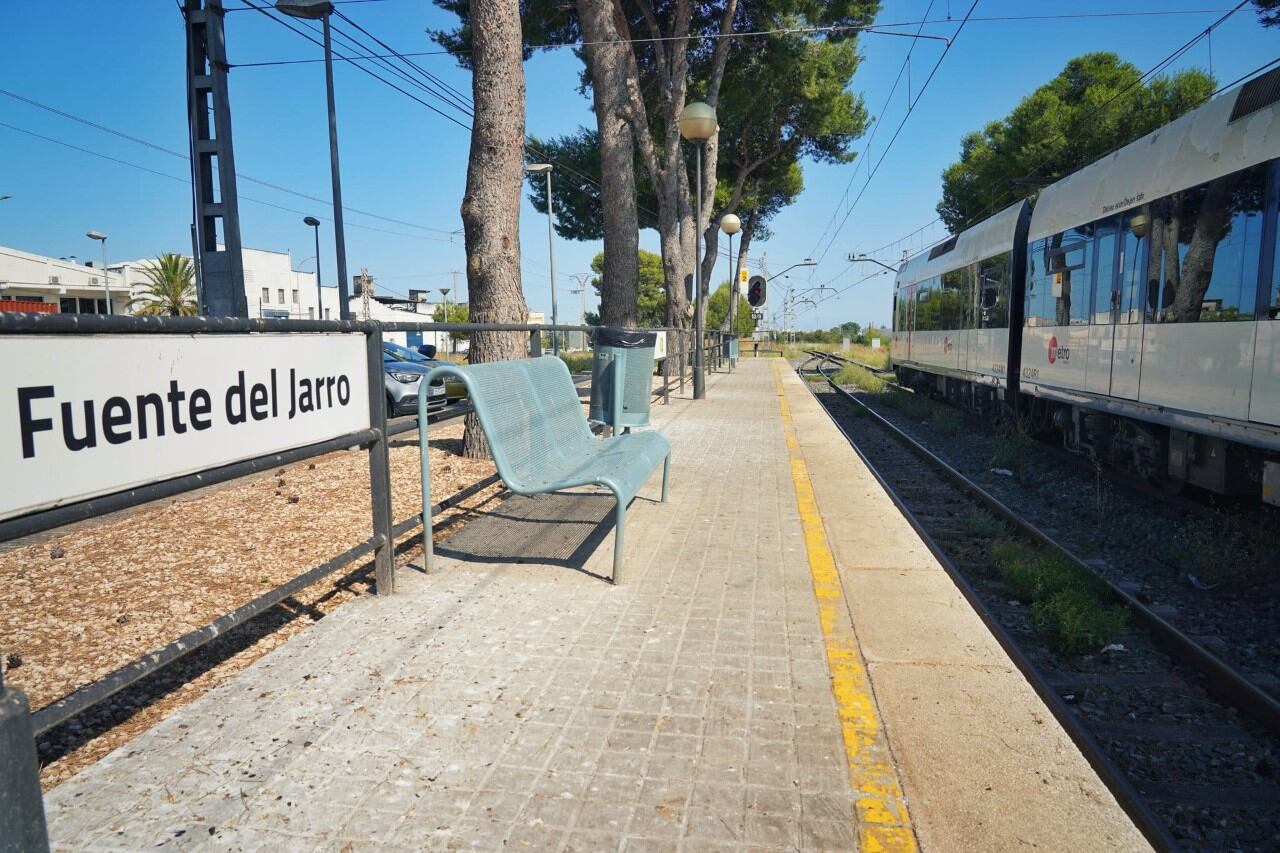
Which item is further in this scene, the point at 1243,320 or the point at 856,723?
the point at 1243,320

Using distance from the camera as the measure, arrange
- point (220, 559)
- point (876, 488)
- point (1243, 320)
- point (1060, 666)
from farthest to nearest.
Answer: point (876, 488) < point (1243, 320) < point (220, 559) < point (1060, 666)

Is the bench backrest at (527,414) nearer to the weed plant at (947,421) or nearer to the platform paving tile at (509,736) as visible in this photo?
the platform paving tile at (509,736)

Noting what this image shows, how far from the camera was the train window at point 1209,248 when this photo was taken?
5.68 m

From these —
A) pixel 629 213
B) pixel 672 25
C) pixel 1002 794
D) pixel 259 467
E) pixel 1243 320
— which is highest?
pixel 672 25

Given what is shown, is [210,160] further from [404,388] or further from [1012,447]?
[1012,447]

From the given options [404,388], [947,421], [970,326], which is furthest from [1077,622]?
[404,388]

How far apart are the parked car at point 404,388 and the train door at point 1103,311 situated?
8006 mm

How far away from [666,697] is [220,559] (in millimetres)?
3249

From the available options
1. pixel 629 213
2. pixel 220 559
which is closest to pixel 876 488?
pixel 220 559

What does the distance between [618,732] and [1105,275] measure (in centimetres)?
747

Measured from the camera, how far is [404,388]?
13273 millimetres

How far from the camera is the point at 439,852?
2.15m

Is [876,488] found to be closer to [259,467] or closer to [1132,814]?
[1132,814]

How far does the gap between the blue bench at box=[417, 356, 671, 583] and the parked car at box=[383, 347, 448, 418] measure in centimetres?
631
